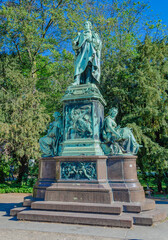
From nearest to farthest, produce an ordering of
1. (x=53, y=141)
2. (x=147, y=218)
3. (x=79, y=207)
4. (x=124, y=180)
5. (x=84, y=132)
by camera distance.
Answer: (x=147, y=218) → (x=79, y=207) → (x=124, y=180) → (x=84, y=132) → (x=53, y=141)

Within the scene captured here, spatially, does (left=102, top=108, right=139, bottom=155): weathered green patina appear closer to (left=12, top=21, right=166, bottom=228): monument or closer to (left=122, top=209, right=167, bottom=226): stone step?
(left=12, top=21, right=166, bottom=228): monument

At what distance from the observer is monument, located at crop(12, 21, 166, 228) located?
592 centimetres

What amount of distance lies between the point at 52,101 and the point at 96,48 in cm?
1212

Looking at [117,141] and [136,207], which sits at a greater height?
[117,141]

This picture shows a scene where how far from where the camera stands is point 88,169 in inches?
272

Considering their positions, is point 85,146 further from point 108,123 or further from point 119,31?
point 119,31

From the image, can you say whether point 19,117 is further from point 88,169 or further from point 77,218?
point 77,218

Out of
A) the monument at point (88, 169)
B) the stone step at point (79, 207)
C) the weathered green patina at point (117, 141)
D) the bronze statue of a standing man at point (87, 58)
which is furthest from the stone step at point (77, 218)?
the bronze statue of a standing man at point (87, 58)

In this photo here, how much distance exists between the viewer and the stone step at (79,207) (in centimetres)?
580

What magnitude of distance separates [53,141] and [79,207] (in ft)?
9.54

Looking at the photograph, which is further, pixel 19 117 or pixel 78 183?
pixel 19 117

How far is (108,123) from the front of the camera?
7727mm

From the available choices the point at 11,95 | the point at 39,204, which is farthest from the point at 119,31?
the point at 39,204

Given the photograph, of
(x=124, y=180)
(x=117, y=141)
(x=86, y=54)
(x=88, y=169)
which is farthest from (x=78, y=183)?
(x=86, y=54)
